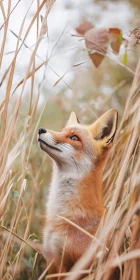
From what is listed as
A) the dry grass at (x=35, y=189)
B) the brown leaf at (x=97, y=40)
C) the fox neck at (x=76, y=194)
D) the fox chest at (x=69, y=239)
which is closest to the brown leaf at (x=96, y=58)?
the brown leaf at (x=97, y=40)

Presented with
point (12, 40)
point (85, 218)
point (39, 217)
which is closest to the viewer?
point (85, 218)

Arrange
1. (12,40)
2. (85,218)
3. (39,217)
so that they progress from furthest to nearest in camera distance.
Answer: (12,40)
(39,217)
(85,218)

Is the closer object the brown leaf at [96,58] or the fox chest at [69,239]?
the fox chest at [69,239]

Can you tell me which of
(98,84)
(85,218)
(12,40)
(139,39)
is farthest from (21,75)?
(85,218)

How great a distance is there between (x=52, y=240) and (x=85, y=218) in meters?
0.10

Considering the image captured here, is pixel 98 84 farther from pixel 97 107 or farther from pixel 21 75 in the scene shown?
pixel 21 75

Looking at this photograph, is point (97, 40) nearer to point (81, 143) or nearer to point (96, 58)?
point (96, 58)

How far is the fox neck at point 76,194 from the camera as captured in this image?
3.41 ft

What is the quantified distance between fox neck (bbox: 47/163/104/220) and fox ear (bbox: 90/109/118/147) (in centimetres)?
7

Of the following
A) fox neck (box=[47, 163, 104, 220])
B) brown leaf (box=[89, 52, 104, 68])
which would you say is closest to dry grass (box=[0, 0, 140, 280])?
fox neck (box=[47, 163, 104, 220])

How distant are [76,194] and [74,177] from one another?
40 millimetres

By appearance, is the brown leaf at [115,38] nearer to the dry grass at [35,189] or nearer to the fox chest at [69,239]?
the dry grass at [35,189]

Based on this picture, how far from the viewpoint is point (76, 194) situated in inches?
41.6

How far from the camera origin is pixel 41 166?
1175 millimetres
